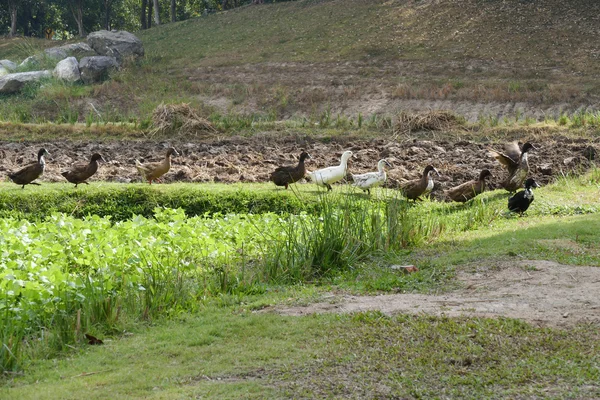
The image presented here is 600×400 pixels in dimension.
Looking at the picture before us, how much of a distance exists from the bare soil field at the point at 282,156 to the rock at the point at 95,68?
13031 mm

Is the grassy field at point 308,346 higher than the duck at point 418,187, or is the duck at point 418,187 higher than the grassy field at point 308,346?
the duck at point 418,187

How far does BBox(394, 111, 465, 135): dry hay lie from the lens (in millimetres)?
20828

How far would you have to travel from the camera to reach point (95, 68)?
109 ft

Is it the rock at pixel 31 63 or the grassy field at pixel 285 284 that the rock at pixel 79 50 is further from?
the grassy field at pixel 285 284

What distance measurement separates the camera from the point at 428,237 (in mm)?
10250

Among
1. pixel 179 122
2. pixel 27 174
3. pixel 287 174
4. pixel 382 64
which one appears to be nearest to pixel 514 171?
pixel 287 174

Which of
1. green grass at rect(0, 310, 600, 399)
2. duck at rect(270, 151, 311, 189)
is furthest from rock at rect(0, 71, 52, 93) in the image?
green grass at rect(0, 310, 600, 399)

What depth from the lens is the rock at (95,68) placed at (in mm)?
33156

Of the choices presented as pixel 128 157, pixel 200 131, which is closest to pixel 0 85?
pixel 200 131

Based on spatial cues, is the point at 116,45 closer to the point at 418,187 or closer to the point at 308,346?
the point at 418,187

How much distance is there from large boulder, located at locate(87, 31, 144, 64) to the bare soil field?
53.5ft

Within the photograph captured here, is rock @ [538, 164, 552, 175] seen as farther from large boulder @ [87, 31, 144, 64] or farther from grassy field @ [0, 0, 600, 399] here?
large boulder @ [87, 31, 144, 64]

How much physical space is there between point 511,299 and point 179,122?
51.4 feet

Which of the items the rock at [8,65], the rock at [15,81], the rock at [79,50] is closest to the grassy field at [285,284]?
the rock at [15,81]
